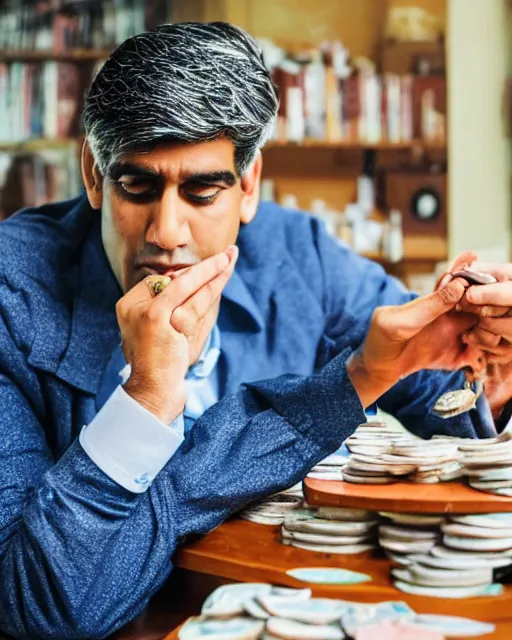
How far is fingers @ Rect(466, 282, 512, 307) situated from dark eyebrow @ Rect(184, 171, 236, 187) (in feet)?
1.56

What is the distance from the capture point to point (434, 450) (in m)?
1.19

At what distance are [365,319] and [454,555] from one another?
2.84ft

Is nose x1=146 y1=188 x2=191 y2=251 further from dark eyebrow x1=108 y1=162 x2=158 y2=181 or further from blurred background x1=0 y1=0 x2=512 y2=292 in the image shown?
blurred background x1=0 y1=0 x2=512 y2=292

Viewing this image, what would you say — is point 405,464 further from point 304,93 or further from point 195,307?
point 304,93

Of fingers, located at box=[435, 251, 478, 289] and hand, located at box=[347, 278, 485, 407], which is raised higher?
fingers, located at box=[435, 251, 478, 289]

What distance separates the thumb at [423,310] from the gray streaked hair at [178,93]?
0.45m

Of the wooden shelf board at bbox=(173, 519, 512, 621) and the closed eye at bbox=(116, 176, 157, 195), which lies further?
the closed eye at bbox=(116, 176, 157, 195)

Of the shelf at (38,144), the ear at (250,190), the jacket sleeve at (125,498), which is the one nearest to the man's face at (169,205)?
the ear at (250,190)

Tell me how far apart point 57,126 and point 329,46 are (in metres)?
1.40

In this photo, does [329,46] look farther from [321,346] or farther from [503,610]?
[503,610]

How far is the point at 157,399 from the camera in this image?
1205 millimetres

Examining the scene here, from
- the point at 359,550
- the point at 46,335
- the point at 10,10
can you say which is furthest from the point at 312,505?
the point at 10,10

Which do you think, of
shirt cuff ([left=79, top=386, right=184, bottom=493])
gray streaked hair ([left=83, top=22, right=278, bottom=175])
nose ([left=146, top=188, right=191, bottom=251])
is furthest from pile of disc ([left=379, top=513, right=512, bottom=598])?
gray streaked hair ([left=83, top=22, right=278, bottom=175])

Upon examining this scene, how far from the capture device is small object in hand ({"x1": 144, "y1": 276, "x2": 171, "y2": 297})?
1338 millimetres
